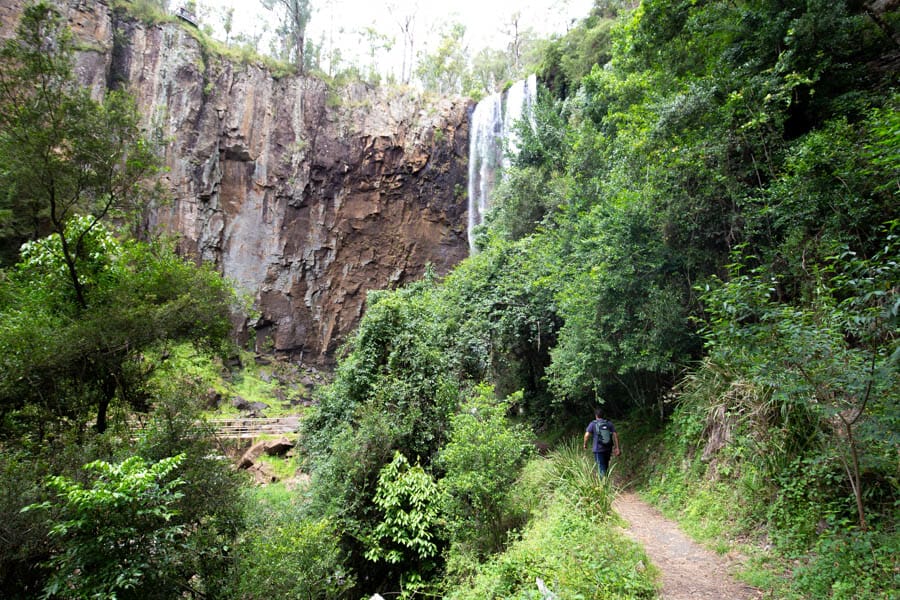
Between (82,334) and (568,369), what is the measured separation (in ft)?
29.6

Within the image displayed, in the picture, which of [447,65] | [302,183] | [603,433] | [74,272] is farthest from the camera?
[447,65]

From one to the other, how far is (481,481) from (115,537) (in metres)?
4.29

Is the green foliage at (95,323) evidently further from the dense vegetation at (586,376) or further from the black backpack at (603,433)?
the black backpack at (603,433)

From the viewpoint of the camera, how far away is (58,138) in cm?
701

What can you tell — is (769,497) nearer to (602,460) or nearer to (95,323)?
(602,460)

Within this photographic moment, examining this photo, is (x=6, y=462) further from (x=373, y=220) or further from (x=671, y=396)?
(x=373, y=220)

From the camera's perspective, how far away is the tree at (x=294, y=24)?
30547 millimetres

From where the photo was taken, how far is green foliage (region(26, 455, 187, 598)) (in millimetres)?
4582

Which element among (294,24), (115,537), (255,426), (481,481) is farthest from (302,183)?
(481,481)

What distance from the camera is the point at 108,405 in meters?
7.98

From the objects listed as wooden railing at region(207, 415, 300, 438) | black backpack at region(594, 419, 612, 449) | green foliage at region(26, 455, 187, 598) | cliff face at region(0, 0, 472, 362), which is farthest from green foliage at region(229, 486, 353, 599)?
cliff face at region(0, 0, 472, 362)

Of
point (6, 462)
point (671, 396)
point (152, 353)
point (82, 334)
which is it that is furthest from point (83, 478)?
point (671, 396)

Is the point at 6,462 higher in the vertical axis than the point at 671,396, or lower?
lower

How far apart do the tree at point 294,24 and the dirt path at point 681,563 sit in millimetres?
32693
